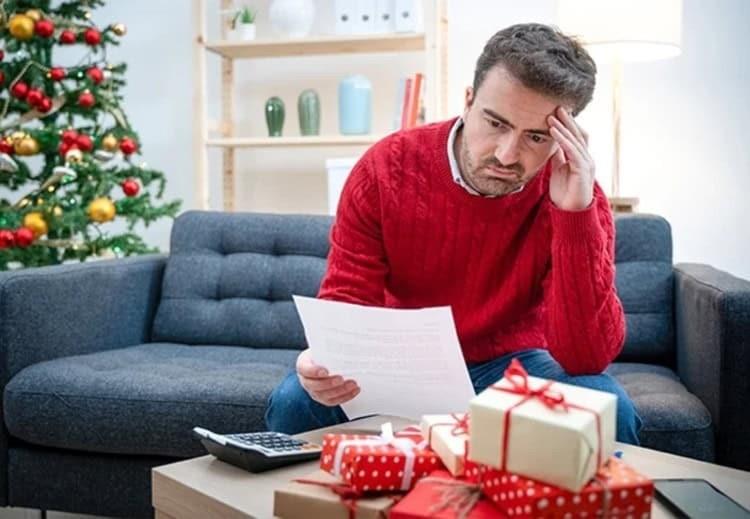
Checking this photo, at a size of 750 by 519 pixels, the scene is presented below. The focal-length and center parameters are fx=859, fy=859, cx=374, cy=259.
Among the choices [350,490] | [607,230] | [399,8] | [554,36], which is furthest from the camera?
[399,8]

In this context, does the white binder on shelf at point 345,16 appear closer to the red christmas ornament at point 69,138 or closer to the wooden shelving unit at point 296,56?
the wooden shelving unit at point 296,56

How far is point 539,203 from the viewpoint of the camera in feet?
4.64

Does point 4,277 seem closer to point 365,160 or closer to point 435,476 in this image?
point 365,160

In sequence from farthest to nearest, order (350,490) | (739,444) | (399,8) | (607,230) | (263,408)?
1. (399,8)
2. (263,408)
3. (739,444)
4. (607,230)
5. (350,490)

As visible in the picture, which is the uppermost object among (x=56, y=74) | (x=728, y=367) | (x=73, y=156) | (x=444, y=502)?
(x=56, y=74)

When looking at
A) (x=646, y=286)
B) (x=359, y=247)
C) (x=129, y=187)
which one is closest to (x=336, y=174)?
(x=129, y=187)

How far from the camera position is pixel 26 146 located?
269 cm

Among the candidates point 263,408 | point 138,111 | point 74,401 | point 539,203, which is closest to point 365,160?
point 539,203

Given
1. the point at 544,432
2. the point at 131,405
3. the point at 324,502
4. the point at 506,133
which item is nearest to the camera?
the point at 544,432

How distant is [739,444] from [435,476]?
0.96 meters

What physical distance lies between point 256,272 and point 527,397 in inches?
61.0

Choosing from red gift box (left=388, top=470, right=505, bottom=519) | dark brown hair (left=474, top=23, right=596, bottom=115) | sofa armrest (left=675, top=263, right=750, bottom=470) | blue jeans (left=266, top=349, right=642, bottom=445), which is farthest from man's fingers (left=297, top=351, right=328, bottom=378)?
sofa armrest (left=675, top=263, right=750, bottom=470)

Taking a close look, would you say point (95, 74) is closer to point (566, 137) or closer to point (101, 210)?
point (101, 210)

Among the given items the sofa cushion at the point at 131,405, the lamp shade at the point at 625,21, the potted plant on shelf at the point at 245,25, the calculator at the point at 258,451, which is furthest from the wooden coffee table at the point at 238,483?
the potted plant on shelf at the point at 245,25
